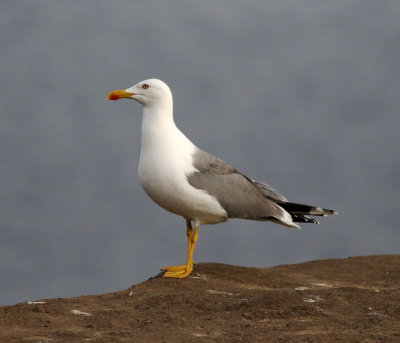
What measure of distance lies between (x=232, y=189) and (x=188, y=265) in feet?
3.80

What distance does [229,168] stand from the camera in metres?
9.90

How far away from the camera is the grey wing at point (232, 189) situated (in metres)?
9.43

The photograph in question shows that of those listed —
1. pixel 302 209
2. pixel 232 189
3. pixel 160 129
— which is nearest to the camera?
pixel 160 129

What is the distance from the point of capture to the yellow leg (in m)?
9.69

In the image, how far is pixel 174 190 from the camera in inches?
360

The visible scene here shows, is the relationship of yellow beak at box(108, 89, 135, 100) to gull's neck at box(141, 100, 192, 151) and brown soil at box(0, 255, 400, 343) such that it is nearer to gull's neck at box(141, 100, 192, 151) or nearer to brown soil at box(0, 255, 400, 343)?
gull's neck at box(141, 100, 192, 151)

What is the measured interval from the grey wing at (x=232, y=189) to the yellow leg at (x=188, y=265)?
0.58 m

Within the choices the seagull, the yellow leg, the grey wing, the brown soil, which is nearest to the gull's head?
the seagull

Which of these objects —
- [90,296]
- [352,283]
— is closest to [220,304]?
[90,296]

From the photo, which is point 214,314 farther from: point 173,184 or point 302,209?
point 302,209

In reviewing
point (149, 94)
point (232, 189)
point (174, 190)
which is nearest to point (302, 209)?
point (232, 189)

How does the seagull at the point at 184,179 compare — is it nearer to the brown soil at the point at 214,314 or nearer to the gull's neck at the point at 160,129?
the gull's neck at the point at 160,129

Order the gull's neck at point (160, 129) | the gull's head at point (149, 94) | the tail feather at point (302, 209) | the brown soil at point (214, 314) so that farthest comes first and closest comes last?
the tail feather at point (302, 209), the gull's head at point (149, 94), the gull's neck at point (160, 129), the brown soil at point (214, 314)

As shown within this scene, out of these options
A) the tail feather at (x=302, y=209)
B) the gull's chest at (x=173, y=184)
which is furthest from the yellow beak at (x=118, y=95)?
the tail feather at (x=302, y=209)
